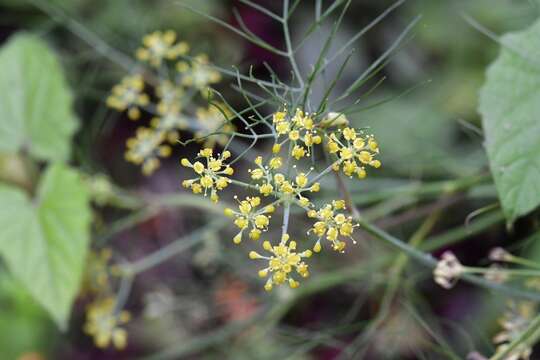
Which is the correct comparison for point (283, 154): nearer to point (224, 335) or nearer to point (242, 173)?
point (242, 173)

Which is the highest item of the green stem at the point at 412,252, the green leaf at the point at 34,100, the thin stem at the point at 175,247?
the green leaf at the point at 34,100

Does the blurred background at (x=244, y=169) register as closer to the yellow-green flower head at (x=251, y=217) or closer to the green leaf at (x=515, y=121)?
the green leaf at (x=515, y=121)

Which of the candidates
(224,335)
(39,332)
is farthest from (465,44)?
(39,332)

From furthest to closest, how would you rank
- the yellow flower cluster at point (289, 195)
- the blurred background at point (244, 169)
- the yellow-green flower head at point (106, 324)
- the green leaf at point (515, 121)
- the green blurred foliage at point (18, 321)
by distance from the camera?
the green blurred foliage at point (18, 321) → the blurred background at point (244, 169) → the yellow-green flower head at point (106, 324) → the green leaf at point (515, 121) → the yellow flower cluster at point (289, 195)

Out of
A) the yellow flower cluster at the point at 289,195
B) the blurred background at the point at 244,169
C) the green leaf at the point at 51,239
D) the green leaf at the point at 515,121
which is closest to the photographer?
the yellow flower cluster at the point at 289,195

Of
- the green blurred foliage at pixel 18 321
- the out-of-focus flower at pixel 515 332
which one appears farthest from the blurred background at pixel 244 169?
the out-of-focus flower at pixel 515 332
